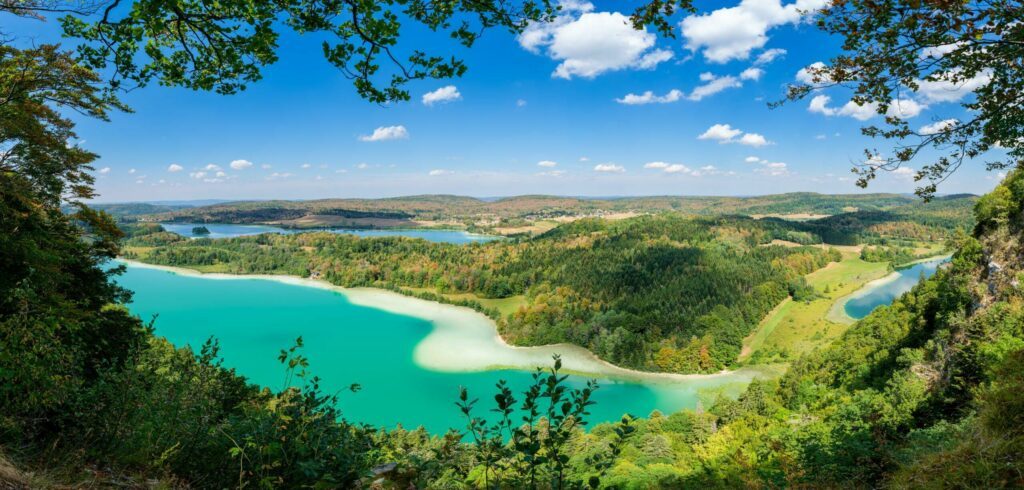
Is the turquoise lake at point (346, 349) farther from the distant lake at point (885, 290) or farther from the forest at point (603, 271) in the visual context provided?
the distant lake at point (885, 290)

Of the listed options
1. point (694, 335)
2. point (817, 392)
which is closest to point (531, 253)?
point (694, 335)

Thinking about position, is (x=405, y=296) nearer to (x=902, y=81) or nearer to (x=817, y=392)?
(x=817, y=392)

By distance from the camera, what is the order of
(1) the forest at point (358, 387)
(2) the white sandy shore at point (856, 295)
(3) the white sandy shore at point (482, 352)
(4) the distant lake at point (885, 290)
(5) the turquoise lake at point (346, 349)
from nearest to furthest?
(1) the forest at point (358, 387) < (5) the turquoise lake at point (346, 349) < (3) the white sandy shore at point (482, 352) < (2) the white sandy shore at point (856, 295) < (4) the distant lake at point (885, 290)

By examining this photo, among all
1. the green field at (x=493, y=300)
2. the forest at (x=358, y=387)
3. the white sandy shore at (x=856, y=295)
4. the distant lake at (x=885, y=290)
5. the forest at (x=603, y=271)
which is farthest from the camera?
the green field at (x=493, y=300)

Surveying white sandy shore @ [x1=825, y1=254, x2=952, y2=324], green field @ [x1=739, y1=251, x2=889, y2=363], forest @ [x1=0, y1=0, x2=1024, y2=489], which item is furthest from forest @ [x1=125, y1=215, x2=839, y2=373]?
forest @ [x1=0, y1=0, x2=1024, y2=489]

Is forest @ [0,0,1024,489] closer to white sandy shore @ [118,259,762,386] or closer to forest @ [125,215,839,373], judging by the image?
white sandy shore @ [118,259,762,386]

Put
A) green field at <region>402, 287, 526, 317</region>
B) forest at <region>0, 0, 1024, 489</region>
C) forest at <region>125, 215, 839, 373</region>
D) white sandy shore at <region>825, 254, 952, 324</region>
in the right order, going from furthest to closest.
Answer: green field at <region>402, 287, 526, 317</region>
white sandy shore at <region>825, 254, 952, 324</region>
forest at <region>125, 215, 839, 373</region>
forest at <region>0, 0, 1024, 489</region>

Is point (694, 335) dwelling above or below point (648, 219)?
below

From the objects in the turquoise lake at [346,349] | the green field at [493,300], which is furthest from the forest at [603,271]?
the turquoise lake at [346,349]
